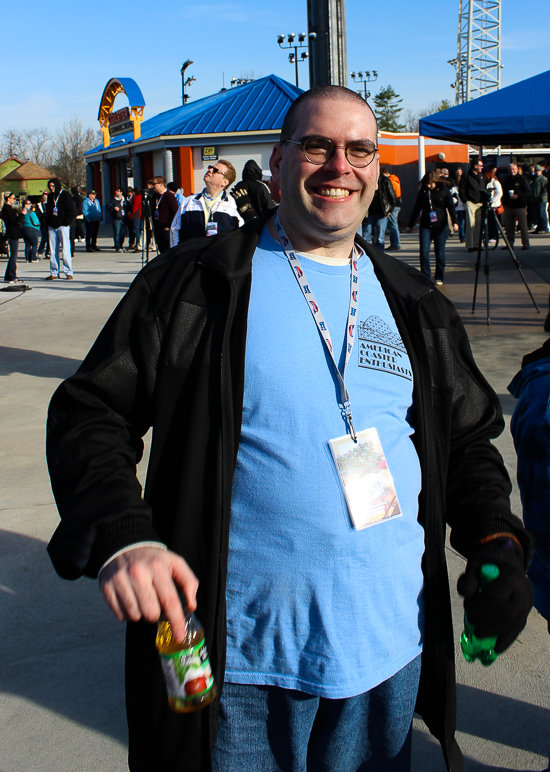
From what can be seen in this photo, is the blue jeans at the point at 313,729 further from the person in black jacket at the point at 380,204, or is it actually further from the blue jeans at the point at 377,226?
the blue jeans at the point at 377,226

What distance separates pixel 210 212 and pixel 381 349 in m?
5.42

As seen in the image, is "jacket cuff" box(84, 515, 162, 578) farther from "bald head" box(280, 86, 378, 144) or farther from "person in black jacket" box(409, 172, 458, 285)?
"person in black jacket" box(409, 172, 458, 285)

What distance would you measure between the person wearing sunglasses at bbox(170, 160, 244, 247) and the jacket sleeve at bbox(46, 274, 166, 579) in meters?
5.25

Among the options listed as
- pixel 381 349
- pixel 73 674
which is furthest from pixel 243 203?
pixel 381 349

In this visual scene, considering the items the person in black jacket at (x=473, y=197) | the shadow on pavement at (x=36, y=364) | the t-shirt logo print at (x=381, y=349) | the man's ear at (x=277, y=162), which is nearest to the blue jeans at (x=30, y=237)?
the person in black jacket at (x=473, y=197)

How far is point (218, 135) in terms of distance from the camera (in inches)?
1139

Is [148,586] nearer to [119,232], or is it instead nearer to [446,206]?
[446,206]

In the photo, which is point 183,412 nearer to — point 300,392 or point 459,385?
point 300,392

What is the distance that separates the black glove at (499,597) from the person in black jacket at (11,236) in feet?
48.4

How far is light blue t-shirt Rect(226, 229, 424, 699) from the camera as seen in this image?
1492 mm

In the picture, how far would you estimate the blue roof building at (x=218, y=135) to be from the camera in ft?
94.2

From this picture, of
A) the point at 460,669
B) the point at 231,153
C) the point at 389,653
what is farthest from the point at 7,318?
the point at 231,153

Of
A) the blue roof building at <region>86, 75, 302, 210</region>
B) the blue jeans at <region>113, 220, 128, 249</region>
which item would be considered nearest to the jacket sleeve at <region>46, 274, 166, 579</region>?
the blue jeans at <region>113, 220, 128, 249</region>

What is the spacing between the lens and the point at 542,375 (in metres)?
1.93
